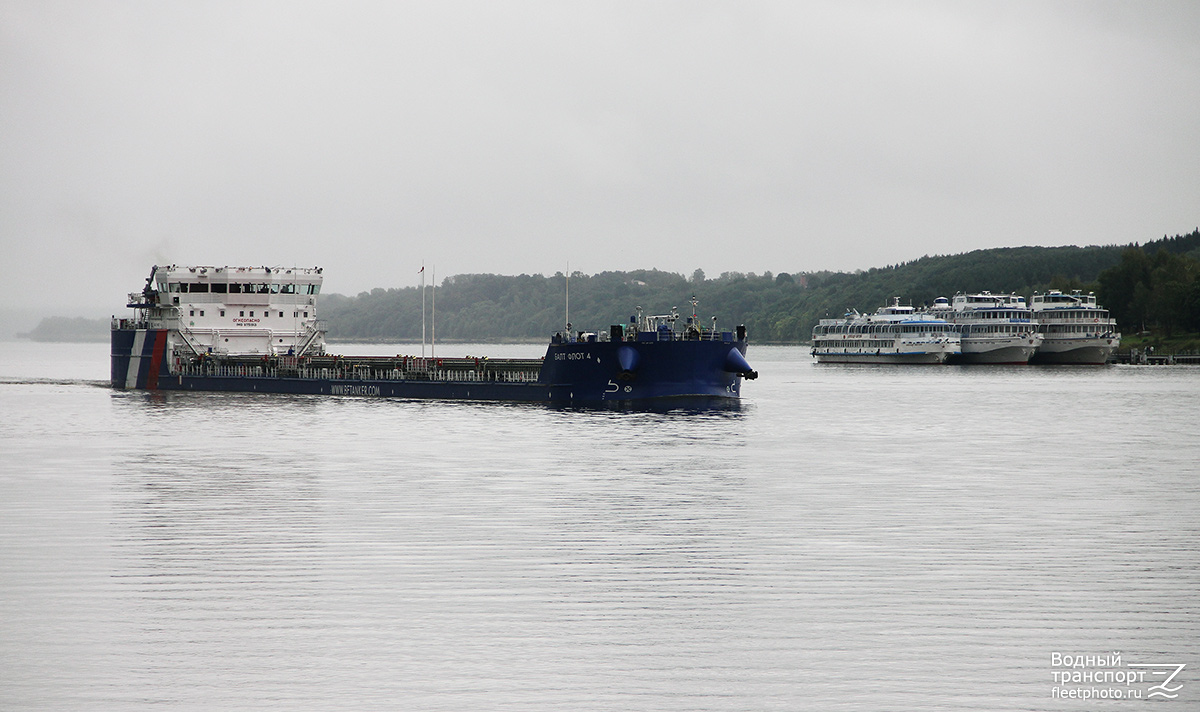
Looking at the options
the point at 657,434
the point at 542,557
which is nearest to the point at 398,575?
the point at 542,557

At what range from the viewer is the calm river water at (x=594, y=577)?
46.6 ft

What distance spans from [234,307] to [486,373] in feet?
76.4

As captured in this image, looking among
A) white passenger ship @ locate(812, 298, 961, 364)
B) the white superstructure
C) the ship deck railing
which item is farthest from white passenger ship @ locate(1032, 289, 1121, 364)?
the white superstructure

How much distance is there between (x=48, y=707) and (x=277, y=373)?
76141mm

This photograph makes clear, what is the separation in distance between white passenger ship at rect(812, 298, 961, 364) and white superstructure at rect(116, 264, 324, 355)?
383 feet

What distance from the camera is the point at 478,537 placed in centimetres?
2456

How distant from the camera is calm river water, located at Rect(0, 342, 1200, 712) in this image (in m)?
14.2

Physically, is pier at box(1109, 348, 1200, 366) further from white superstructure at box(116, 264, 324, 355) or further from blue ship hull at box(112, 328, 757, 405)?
white superstructure at box(116, 264, 324, 355)

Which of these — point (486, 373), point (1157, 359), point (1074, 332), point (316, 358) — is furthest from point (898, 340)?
point (486, 373)

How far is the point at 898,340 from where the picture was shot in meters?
188

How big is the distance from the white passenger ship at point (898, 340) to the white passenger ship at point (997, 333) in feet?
8.16

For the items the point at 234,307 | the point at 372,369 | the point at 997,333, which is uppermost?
the point at 234,307

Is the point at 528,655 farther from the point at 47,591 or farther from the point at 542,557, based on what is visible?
the point at 47,591

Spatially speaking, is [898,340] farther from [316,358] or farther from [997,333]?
[316,358]
